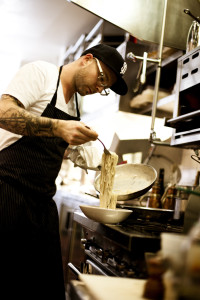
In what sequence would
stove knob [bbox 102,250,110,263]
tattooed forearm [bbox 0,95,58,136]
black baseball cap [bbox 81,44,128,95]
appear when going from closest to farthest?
stove knob [bbox 102,250,110,263] < tattooed forearm [bbox 0,95,58,136] < black baseball cap [bbox 81,44,128,95]

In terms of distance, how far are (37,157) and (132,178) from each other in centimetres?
56

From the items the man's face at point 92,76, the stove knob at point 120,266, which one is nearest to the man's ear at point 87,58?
the man's face at point 92,76

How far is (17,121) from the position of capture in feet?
5.29

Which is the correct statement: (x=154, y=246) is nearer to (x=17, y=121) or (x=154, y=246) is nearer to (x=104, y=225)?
(x=104, y=225)

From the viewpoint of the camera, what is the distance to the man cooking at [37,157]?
1625mm

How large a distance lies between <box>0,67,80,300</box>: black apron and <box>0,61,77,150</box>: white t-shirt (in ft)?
0.12

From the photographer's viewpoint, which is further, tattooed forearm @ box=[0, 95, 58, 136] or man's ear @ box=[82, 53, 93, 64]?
man's ear @ box=[82, 53, 93, 64]

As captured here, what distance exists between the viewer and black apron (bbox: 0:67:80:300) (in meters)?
1.66

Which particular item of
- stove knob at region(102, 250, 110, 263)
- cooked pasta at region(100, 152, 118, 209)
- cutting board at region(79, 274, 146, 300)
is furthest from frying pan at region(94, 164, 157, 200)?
cutting board at region(79, 274, 146, 300)

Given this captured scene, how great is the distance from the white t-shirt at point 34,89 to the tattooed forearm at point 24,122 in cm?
8

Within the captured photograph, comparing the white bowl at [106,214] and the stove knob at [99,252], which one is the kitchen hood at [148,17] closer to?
the white bowl at [106,214]

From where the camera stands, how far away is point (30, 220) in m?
1.73

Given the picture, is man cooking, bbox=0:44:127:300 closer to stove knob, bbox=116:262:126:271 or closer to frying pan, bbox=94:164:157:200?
frying pan, bbox=94:164:157:200

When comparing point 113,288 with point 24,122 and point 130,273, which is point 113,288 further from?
point 24,122
